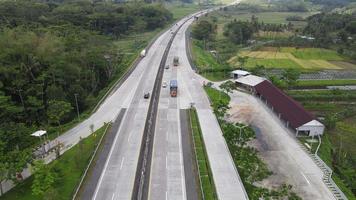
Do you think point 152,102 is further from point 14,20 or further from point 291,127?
point 14,20

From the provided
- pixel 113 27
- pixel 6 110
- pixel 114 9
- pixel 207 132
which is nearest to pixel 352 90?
pixel 207 132

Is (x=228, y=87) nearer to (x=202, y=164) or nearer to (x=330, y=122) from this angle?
(x=330, y=122)

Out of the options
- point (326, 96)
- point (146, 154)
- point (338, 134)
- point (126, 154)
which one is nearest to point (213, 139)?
point (146, 154)

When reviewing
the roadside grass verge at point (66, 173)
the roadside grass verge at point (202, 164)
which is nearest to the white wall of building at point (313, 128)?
the roadside grass verge at point (202, 164)

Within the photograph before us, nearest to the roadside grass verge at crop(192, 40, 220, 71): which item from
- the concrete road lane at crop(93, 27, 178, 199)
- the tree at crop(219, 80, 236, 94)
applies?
the tree at crop(219, 80, 236, 94)

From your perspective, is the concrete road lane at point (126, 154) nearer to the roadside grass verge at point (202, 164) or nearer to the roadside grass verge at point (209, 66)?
the roadside grass verge at point (202, 164)

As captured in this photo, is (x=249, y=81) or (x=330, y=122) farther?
(x=249, y=81)
